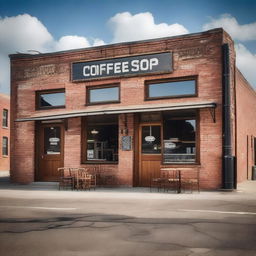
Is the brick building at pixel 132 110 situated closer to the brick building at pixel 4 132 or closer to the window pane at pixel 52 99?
the window pane at pixel 52 99

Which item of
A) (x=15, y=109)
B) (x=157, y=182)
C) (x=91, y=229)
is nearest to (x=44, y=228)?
(x=91, y=229)

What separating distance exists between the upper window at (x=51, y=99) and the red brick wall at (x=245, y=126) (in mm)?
7549

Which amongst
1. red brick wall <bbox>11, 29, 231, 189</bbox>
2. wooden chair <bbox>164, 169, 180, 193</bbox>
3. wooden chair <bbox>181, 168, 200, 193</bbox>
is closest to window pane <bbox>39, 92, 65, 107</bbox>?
red brick wall <bbox>11, 29, 231, 189</bbox>

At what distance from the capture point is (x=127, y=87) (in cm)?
1503

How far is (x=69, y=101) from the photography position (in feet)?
53.0

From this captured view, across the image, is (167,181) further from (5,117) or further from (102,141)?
(5,117)

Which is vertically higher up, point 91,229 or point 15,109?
point 15,109

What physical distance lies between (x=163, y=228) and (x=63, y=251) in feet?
6.84

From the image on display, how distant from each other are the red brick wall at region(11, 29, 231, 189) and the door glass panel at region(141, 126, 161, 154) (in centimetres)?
52

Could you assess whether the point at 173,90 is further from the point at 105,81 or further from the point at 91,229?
the point at 91,229

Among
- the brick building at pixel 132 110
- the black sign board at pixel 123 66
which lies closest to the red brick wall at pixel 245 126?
the brick building at pixel 132 110

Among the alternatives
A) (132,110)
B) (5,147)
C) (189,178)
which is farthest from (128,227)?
(5,147)

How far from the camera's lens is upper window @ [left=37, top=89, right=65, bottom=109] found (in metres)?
16.7

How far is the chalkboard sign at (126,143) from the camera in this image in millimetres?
14727
